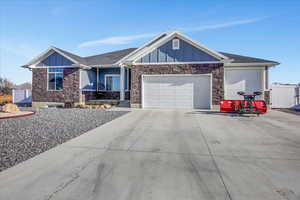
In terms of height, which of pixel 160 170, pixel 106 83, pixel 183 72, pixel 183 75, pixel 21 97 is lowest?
pixel 160 170

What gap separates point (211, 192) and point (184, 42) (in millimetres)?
11299

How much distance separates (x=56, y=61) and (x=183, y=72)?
1137 cm

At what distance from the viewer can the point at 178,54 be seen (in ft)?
39.1

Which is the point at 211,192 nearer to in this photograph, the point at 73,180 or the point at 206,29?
the point at 73,180

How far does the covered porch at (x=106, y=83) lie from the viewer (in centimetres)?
1448

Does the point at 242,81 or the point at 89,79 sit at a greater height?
the point at 89,79

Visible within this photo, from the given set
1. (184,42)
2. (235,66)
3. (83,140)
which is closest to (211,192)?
(83,140)

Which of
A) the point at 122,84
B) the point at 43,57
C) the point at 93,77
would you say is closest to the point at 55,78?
the point at 43,57

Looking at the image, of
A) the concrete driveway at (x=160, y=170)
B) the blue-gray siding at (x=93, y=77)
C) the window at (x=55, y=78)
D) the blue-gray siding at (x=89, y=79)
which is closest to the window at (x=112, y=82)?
the blue-gray siding at (x=93, y=77)

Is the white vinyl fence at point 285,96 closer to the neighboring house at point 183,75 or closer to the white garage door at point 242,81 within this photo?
the neighboring house at point 183,75

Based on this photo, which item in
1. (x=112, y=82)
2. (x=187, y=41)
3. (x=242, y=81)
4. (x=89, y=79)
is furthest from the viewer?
(x=112, y=82)

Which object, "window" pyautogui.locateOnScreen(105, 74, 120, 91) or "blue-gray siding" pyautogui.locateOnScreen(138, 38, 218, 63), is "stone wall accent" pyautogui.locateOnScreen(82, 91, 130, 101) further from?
"blue-gray siding" pyautogui.locateOnScreen(138, 38, 218, 63)

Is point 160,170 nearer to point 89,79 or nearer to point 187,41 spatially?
point 187,41

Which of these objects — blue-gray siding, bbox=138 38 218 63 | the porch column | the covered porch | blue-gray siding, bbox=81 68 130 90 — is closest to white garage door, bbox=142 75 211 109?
blue-gray siding, bbox=138 38 218 63
